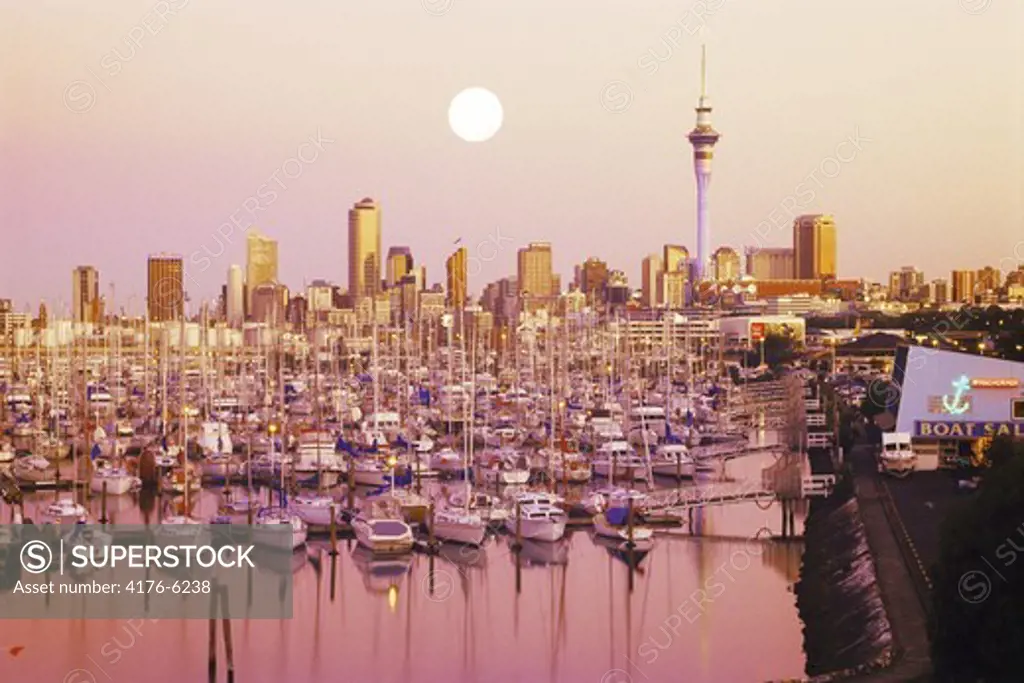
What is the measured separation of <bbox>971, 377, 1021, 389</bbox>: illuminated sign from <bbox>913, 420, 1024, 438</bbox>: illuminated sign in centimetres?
60

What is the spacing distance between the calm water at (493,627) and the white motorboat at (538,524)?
0.18 m

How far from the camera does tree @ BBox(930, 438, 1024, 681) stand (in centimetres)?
1230

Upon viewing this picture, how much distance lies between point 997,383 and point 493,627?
34.6ft

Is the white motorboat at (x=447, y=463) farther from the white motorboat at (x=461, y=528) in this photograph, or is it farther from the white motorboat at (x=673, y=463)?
the white motorboat at (x=461, y=528)

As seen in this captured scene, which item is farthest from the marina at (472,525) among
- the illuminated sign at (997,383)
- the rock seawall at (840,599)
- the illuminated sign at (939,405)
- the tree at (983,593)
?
the tree at (983,593)

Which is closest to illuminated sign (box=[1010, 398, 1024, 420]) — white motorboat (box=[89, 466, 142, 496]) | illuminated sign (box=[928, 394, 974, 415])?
illuminated sign (box=[928, 394, 974, 415])

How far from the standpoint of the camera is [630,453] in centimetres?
2828

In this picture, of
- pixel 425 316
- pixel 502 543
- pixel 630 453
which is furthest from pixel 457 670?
pixel 425 316

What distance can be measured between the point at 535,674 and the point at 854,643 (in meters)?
3.23

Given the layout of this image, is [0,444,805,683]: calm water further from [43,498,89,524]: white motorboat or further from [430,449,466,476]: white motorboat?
[430,449,466,476]: white motorboat

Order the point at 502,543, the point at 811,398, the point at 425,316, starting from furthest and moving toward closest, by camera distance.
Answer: the point at 425,316, the point at 811,398, the point at 502,543

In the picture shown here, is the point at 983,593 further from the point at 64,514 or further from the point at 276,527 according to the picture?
the point at 64,514

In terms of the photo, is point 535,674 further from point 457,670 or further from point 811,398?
point 811,398

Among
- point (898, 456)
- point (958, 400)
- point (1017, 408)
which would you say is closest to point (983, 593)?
point (898, 456)
